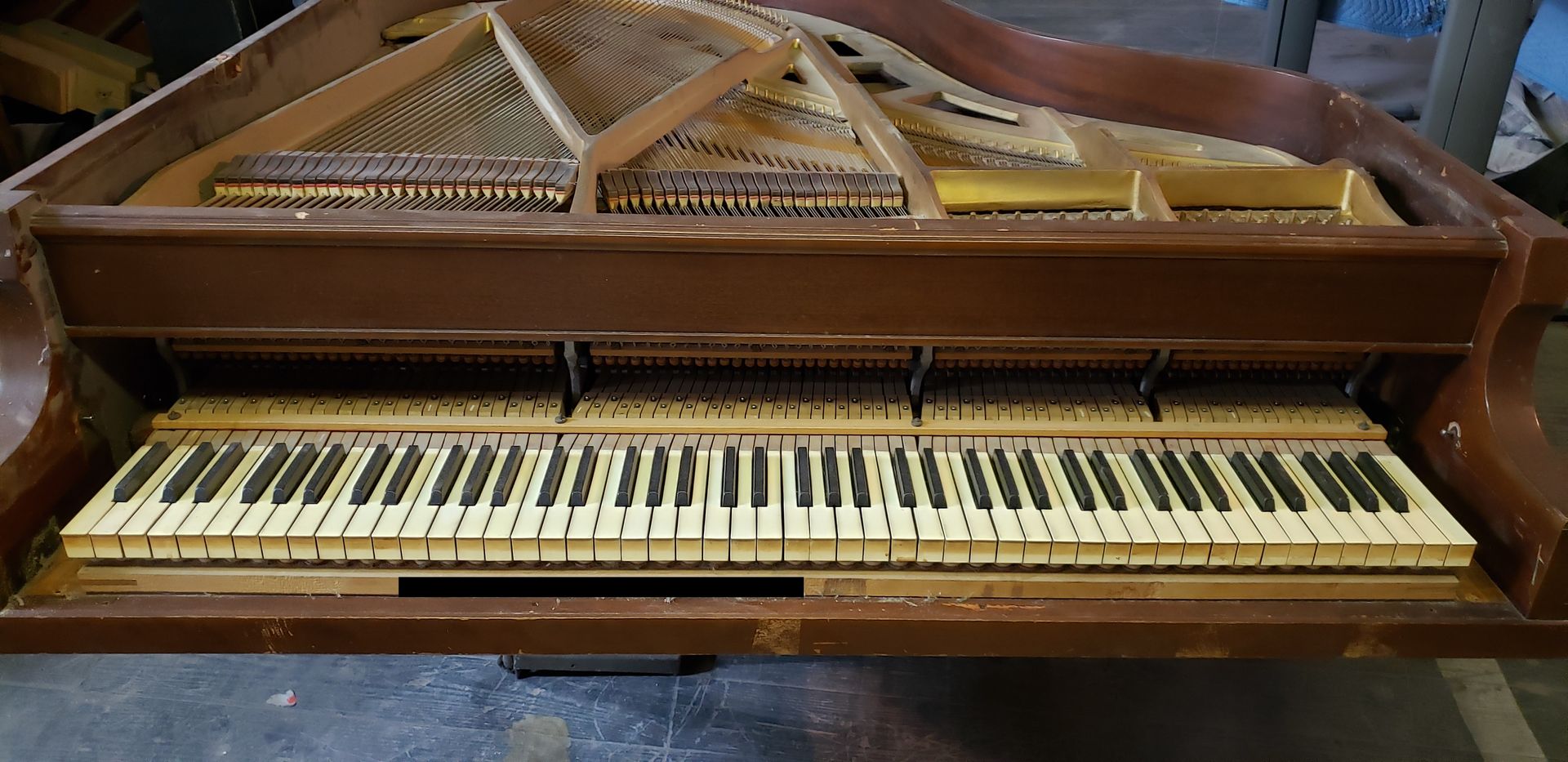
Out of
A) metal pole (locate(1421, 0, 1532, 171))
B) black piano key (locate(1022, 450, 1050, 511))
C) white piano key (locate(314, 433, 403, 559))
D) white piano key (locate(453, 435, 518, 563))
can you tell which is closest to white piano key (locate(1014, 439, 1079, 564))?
black piano key (locate(1022, 450, 1050, 511))

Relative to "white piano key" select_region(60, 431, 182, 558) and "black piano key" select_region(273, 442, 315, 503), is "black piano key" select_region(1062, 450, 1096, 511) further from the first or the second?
"white piano key" select_region(60, 431, 182, 558)

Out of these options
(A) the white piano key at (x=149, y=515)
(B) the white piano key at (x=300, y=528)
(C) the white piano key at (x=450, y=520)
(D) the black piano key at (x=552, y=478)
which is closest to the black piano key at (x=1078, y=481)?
(D) the black piano key at (x=552, y=478)

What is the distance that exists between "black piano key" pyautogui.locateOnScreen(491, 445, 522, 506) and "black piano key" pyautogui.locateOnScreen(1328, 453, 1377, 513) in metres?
1.53

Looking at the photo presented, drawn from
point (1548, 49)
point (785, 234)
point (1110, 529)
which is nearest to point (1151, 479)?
point (1110, 529)

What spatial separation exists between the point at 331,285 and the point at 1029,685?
2.04 metres

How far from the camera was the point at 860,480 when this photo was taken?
1742 millimetres

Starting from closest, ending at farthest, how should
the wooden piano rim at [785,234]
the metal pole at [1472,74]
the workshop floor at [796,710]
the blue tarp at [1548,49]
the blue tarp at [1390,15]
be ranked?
the wooden piano rim at [785,234], the workshop floor at [796,710], the metal pole at [1472,74], the blue tarp at [1390,15], the blue tarp at [1548,49]

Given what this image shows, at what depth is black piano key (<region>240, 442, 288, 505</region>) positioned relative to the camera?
66.0 inches

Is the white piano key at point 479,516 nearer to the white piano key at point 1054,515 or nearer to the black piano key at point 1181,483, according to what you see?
the white piano key at point 1054,515

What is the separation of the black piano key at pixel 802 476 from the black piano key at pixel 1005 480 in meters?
0.35

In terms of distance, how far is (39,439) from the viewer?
1592mm

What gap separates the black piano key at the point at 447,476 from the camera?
1.69 metres

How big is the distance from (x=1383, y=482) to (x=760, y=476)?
3.74ft

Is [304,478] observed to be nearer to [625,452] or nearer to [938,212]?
[625,452]
